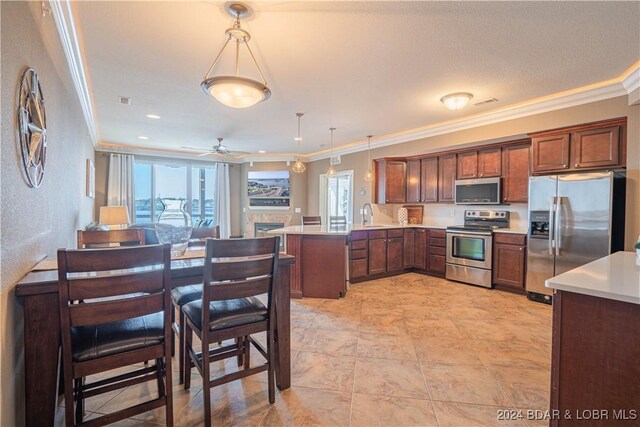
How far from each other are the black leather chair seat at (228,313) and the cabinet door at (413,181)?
4790mm

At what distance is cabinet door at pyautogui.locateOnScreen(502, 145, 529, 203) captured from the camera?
179 inches

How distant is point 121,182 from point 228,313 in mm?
6693

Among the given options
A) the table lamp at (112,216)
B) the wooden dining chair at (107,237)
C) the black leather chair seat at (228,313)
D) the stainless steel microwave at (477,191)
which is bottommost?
the black leather chair seat at (228,313)

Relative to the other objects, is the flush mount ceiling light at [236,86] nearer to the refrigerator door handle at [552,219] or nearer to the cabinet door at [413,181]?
the refrigerator door handle at [552,219]

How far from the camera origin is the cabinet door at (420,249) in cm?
560

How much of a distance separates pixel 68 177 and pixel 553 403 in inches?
162

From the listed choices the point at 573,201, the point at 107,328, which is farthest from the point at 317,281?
the point at 573,201

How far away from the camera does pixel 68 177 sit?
117 inches

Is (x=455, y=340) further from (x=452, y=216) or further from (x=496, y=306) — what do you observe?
(x=452, y=216)

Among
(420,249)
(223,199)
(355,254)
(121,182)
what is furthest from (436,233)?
(121,182)

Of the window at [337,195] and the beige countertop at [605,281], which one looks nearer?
the beige countertop at [605,281]

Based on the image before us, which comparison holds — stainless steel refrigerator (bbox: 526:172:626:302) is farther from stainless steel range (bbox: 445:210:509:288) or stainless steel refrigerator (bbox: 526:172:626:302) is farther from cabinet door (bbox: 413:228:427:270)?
cabinet door (bbox: 413:228:427:270)

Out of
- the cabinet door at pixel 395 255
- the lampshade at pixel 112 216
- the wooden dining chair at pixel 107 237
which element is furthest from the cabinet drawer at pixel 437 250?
the lampshade at pixel 112 216

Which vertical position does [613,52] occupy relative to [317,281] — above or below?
above
